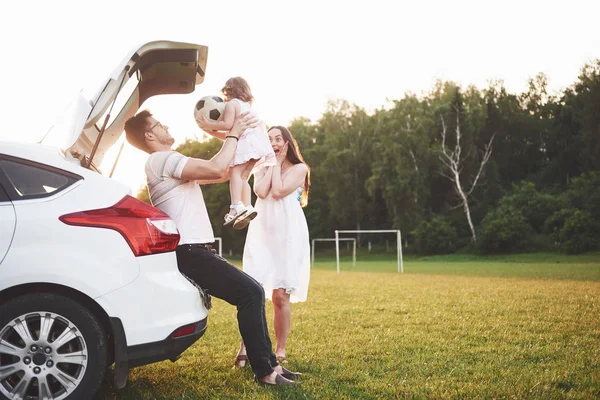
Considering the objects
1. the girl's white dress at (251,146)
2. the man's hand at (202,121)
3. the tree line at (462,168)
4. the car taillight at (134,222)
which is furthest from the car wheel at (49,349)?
the tree line at (462,168)

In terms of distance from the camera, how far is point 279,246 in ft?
18.7

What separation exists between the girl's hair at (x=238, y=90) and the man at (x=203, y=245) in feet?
3.07

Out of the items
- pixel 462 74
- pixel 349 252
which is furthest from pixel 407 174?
pixel 462 74

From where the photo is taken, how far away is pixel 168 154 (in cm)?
440

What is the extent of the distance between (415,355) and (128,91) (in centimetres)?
381

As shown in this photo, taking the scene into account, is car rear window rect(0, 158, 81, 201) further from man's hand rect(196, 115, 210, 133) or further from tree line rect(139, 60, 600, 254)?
tree line rect(139, 60, 600, 254)

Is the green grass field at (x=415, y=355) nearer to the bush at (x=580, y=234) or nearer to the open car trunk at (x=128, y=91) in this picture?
the open car trunk at (x=128, y=91)

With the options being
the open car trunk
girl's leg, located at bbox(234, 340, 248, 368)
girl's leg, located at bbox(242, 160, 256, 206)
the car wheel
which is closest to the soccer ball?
the open car trunk

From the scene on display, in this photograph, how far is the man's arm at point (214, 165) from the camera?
169 inches

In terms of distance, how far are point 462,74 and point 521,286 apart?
139 ft

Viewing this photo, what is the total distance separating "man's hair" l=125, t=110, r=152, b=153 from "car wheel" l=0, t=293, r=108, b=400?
156cm

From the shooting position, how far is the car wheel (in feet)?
11.4

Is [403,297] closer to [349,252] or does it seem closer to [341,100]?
[349,252]

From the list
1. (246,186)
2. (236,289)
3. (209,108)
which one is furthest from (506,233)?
(236,289)
